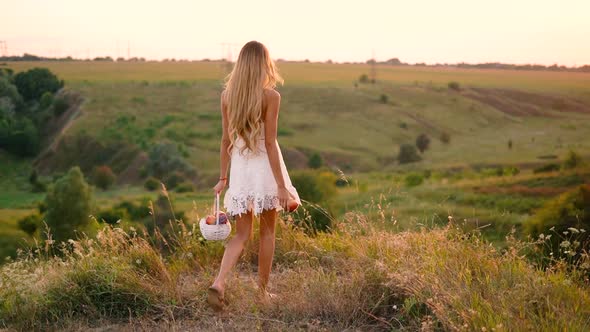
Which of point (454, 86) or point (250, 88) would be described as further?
point (454, 86)

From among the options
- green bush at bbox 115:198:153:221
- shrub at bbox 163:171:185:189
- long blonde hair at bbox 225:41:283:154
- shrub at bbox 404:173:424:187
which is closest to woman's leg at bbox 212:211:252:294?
long blonde hair at bbox 225:41:283:154

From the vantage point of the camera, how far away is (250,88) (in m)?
4.34

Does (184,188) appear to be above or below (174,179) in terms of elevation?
above

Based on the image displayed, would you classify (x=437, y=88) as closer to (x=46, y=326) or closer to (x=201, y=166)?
(x=201, y=166)

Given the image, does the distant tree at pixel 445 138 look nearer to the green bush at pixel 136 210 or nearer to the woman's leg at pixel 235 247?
the green bush at pixel 136 210

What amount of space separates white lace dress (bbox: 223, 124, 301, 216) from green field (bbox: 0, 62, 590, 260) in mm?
48754

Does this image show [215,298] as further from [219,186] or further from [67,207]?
[67,207]

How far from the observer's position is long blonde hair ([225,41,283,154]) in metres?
4.33

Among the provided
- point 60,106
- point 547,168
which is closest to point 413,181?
point 547,168

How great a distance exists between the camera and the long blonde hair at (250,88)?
14.2 feet

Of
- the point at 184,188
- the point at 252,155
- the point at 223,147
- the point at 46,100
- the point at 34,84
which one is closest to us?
the point at 252,155

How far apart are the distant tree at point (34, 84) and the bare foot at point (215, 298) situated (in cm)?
10668

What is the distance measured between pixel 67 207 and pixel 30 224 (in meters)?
3.56

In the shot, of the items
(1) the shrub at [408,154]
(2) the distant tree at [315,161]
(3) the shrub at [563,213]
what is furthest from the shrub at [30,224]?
(1) the shrub at [408,154]
